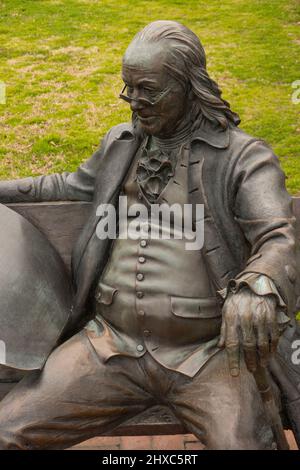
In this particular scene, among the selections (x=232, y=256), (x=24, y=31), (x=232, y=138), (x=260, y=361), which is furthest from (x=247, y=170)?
(x=24, y=31)

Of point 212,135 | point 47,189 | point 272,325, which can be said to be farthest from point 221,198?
point 47,189

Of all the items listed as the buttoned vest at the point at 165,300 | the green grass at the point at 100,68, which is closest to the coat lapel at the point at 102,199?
the buttoned vest at the point at 165,300

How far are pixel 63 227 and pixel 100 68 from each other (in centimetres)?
552

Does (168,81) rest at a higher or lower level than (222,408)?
higher

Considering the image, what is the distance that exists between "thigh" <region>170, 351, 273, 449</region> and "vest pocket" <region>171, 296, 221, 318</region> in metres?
0.16

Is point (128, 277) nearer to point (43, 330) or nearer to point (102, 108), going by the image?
point (43, 330)

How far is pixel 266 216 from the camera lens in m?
2.95

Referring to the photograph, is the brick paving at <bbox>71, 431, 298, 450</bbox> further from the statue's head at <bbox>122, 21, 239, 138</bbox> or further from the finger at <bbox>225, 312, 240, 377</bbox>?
the statue's head at <bbox>122, 21, 239, 138</bbox>

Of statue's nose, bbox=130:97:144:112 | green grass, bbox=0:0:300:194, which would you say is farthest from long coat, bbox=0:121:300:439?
green grass, bbox=0:0:300:194

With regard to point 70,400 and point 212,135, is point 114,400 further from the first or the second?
point 212,135

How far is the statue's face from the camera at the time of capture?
2957 millimetres

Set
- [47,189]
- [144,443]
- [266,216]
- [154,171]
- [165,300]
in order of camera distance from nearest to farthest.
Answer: [266,216], [165,300], [154,171], [47,189], [144,443]

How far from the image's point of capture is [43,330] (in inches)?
130

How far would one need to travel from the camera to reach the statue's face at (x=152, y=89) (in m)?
2.96
